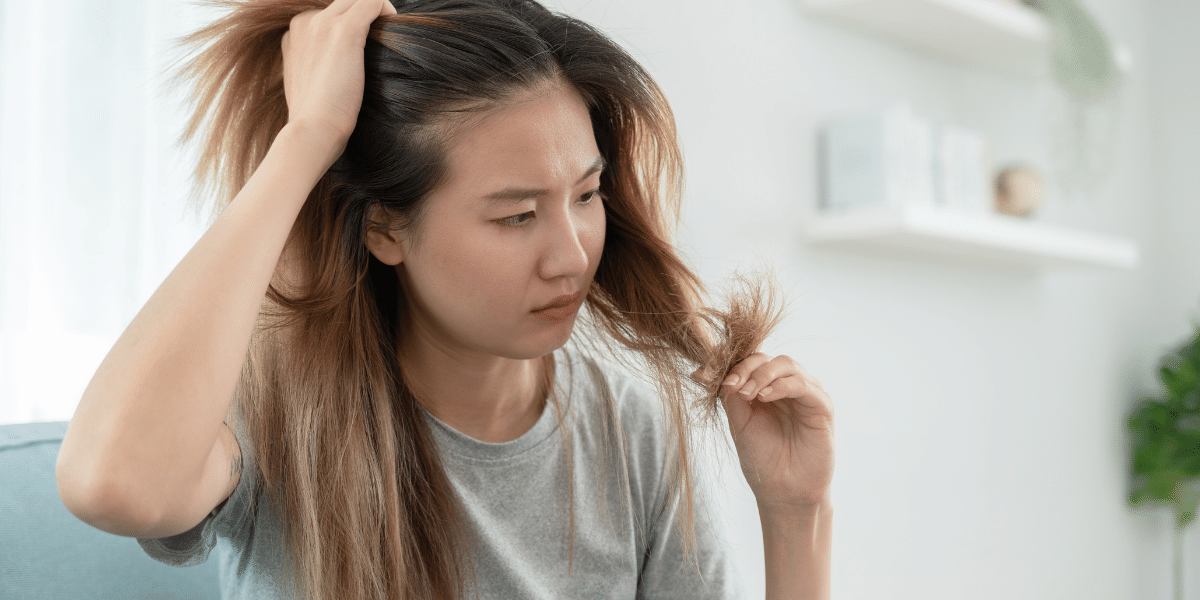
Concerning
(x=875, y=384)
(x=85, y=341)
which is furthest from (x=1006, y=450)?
(x=85, y=341)

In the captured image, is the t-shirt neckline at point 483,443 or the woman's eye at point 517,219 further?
the t-shirt neckline at point 483,443

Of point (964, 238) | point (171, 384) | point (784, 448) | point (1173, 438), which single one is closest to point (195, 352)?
point (171, 384)

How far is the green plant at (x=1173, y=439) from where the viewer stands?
2.29 metres

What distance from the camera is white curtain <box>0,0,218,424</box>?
1.02 metres

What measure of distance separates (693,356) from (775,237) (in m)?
0.75

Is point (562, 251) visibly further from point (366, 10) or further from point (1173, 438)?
point (1173, 438)

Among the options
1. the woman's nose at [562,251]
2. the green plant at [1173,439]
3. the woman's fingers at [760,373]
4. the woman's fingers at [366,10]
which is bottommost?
the green plant at [1173,439]

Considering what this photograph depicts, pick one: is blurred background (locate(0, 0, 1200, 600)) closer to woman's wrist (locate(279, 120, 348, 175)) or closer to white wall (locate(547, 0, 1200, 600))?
white wall (locate(547, 0, 1200, 600))

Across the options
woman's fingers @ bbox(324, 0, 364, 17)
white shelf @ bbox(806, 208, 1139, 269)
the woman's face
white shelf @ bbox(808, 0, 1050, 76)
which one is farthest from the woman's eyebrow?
white shelf @ bbox(808, 0, 1050, 76)

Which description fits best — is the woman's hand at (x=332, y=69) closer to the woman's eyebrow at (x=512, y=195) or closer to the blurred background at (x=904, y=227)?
the woman's eyebrow at (x=512, y=195)

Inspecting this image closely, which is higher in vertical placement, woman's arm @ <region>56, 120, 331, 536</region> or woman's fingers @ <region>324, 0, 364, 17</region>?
woman's fingers @ <region>324, 0, 364, 17</region>

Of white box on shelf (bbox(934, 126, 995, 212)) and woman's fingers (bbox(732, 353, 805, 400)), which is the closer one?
woman's fingers (bbox(732, 353, 805, 400))

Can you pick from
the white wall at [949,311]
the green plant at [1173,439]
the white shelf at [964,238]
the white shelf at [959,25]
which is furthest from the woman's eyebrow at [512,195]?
the green plant at [1173,439]

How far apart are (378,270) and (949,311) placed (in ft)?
4.78
